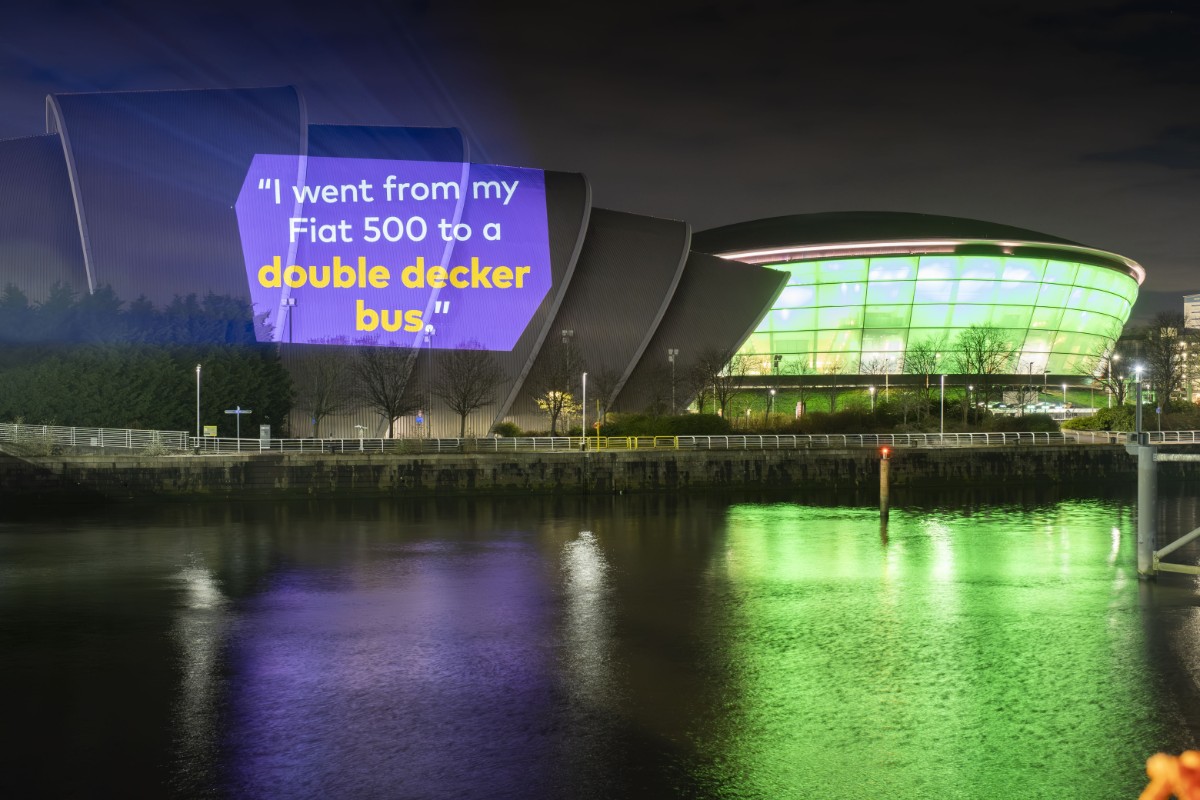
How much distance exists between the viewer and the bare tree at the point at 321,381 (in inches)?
2245

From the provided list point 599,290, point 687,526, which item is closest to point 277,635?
point 687,526

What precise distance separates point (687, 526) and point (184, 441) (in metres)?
23.1

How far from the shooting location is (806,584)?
20281mm

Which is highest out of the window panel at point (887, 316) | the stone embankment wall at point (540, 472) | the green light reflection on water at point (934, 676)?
the window panel at point (887, 316)

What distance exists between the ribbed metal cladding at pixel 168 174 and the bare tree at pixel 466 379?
11.3 meters

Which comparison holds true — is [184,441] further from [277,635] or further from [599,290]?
[277,635]

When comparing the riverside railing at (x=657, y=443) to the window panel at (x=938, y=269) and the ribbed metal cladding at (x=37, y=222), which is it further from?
the window panel at (x=938, y=269)

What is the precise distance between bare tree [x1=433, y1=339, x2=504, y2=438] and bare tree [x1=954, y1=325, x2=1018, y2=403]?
33032 mm

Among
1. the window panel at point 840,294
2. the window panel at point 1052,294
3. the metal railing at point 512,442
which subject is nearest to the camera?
the metal railing at point 512,442

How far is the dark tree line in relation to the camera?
4503cm

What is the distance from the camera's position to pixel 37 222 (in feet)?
190

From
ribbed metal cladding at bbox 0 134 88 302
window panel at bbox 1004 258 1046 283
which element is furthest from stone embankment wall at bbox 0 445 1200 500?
window panel at bbox 1004 258 1046 283

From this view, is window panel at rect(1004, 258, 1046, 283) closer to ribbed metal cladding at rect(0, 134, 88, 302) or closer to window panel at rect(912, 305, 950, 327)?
window panel at rect(912, 305, 950, 327)

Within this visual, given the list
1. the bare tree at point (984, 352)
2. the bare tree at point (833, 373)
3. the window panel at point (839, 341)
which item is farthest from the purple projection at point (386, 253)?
the bare tree at point (984, 352)
